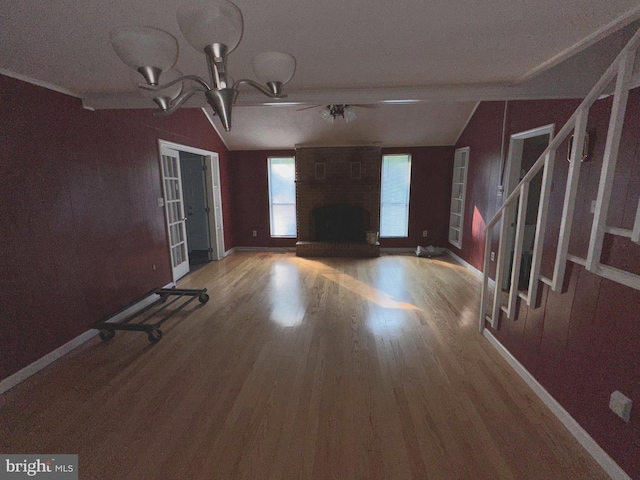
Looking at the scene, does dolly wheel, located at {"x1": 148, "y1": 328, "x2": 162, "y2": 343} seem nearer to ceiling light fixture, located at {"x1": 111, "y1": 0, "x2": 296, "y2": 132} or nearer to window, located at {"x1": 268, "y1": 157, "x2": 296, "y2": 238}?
ceiling light fixture, located at {"x1": 111, "y1": 0, "x2": 296, "y2": 132}

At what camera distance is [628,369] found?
55.1 inches

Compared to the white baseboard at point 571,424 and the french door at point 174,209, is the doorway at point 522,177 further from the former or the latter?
the french door at point 174,209

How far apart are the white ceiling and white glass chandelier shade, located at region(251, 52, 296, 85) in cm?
29

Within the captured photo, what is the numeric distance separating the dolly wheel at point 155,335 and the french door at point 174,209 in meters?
1.67

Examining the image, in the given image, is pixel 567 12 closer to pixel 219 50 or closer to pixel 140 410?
pixel 219 50

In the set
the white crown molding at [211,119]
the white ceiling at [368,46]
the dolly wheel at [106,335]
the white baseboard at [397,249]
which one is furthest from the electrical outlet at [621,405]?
the white crown molding at [211,119]

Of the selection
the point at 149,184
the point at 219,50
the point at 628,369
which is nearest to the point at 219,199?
the point at 149,184

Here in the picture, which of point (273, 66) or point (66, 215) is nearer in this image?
point (273, 66)

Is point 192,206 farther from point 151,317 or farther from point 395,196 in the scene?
point 395,196

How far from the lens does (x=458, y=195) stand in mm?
5738

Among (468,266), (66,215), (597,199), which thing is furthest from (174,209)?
(468,266)

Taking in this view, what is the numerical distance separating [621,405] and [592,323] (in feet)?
1.29

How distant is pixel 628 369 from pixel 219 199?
569 centimetres

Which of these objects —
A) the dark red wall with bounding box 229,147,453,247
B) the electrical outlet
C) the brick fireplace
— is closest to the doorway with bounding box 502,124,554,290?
the dark red wall with bounding box 229,147,453,247
